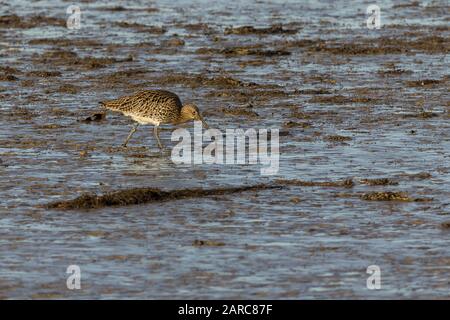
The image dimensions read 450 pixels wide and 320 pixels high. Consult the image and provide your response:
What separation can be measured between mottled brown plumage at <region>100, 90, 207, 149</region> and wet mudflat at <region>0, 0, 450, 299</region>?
1.18 ft

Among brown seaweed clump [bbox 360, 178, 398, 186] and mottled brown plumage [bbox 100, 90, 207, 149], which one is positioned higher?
mottled brown plumage [bbox 100, 90, 207, 149]

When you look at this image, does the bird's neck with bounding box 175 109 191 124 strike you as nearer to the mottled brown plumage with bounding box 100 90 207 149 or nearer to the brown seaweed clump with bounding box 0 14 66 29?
the mottled brown plumage with bounding box 100 90 207 149

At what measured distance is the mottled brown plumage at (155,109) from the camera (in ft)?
54.5

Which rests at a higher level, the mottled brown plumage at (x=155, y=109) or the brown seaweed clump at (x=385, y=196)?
the mottled brown plumage at (x=155, y=109)

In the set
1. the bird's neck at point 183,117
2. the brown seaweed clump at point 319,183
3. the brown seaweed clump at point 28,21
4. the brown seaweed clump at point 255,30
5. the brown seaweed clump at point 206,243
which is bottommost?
the brown seaweed clump at point 206,243

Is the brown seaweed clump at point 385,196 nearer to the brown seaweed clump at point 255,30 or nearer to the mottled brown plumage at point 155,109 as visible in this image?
the mottled brown plumage at point 155,109

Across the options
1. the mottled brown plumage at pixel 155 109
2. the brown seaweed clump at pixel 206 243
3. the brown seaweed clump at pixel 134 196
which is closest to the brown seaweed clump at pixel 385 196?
the brown seaweed clump at pixel 134 196

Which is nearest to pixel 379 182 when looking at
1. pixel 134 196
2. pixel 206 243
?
pixel 134 196

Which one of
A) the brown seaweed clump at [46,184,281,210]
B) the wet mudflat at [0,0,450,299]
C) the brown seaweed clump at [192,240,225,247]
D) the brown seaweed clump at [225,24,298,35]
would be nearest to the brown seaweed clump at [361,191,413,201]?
the wet mudflat at [0,0,450,299]

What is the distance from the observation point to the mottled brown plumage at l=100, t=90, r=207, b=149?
654 inches

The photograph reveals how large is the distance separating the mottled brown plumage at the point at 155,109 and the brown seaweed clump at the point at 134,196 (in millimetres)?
2931

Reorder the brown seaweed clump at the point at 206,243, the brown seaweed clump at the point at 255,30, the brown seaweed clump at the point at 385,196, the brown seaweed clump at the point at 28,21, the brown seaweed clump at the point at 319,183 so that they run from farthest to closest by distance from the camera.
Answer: the brown seaweed clump at the point at 28,21
the brown seaweed clump at the point at 255,30
the brown seaweed clump at the point at 319,183
the brown seaweed clump at the point at 385,196
the brown seaweed clump at the point at 206,243

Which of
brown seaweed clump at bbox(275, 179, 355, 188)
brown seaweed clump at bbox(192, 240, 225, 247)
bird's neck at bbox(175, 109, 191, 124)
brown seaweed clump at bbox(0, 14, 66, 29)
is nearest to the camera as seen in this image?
brown seaweed clump at bbox(192, 240, 225, 247)

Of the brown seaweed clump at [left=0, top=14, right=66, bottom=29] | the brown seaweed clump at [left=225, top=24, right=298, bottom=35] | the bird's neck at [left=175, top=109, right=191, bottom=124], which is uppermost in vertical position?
the brown seaweed clump at [left=0, top=14, right=66, bottom=29]
